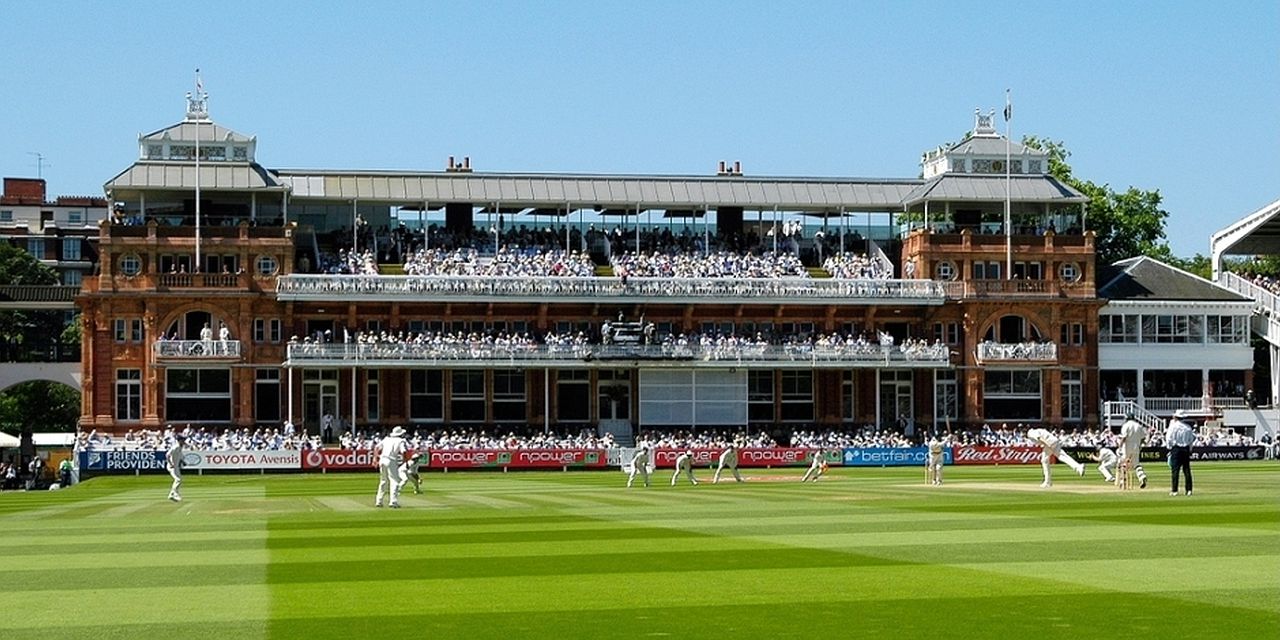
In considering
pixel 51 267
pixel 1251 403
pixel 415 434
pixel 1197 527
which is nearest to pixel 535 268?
pixel 415 434

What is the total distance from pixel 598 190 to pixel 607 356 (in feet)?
27.2

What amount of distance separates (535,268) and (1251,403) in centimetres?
2959

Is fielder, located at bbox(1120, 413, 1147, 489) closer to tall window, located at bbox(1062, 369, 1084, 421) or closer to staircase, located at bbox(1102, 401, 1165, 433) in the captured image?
staircase, located at bbox(1102, 401, 1165, 433)

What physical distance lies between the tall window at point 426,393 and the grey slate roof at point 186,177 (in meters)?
9.20

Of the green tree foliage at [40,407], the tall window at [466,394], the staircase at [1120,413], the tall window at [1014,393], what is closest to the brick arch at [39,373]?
the green tree foliage at [40,407]

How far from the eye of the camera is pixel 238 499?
38.0 metres

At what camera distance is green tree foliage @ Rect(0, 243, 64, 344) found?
94.2 metres

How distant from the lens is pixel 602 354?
231ft

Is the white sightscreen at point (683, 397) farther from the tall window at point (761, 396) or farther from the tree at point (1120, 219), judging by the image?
the tree at point (1120, 219)

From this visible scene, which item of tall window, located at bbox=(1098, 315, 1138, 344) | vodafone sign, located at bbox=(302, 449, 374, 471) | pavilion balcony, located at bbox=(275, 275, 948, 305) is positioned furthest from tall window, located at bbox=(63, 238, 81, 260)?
tall window, located at bbox=(1098, 315, 1138, 344)

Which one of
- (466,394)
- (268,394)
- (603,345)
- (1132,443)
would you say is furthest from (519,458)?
(1132,443)

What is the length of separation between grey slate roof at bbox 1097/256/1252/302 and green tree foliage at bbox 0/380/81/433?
160 ft

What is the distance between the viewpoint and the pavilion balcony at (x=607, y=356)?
68625mm

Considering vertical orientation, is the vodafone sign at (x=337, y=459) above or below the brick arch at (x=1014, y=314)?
below
